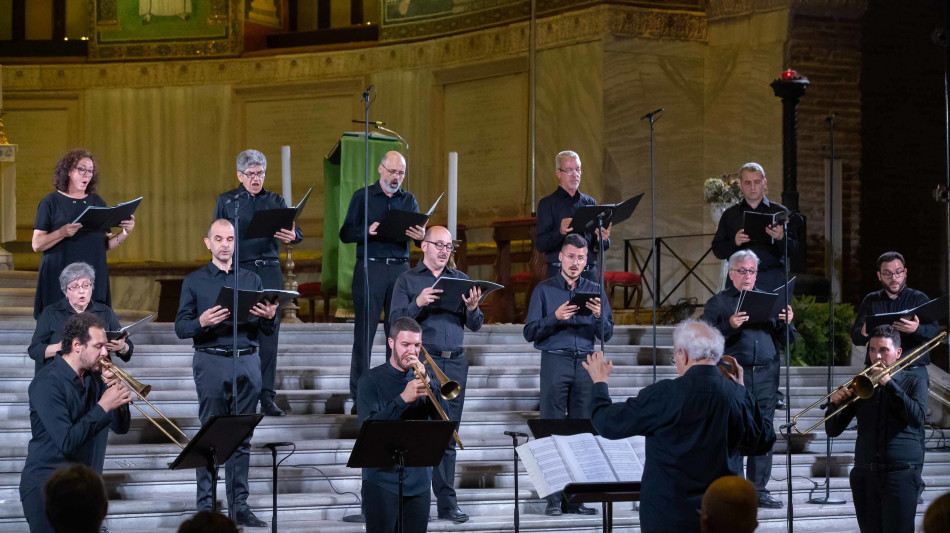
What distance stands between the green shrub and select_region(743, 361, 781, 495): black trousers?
8.72ft

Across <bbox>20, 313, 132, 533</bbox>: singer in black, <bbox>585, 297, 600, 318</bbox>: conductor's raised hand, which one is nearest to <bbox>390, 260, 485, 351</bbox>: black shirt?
<bbox>585, 297, 600, 318</bbox>: conductor's raised hand

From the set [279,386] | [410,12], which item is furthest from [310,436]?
[410,12]

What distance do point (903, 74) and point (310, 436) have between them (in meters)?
9.43

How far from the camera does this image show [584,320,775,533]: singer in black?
5.06m

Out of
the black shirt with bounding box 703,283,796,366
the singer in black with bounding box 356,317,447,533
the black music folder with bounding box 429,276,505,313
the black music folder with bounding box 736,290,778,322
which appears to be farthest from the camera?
the black shirt with bounding box 703,283,796,366

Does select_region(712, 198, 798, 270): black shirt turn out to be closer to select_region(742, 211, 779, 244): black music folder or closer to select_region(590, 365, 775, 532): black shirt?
select_region(742, 211, 779, 244): black music folder

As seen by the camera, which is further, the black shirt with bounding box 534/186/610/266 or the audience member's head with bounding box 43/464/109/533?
the black shirt with bounding box 534/186/610/266

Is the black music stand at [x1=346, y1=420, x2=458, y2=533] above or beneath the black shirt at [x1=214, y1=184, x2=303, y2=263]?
beneath

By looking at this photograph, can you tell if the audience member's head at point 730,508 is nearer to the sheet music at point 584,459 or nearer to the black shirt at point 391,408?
the sheet music at point 584,459

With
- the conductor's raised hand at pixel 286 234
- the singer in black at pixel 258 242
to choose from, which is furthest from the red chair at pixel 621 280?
the conductor's raised hand at pixel 286 234

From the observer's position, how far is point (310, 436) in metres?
8.16

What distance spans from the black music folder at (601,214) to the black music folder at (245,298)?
6.76ft

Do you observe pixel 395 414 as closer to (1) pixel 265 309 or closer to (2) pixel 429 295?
(1) pixel 265 309

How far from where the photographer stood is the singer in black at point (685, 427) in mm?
5059
